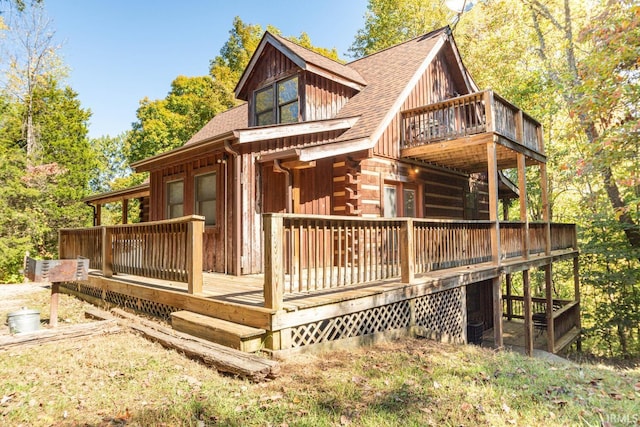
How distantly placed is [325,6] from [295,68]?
1960 centimetres

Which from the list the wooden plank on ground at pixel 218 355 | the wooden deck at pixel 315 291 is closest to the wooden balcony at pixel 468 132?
the wooden deck at pixel 315 291

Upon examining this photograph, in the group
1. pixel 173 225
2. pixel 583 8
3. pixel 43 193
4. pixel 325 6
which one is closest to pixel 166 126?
pixel 43 193

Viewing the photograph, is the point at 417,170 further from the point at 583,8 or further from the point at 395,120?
the point at 583,8

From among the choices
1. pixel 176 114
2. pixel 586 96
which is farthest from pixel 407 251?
pixel 176 114

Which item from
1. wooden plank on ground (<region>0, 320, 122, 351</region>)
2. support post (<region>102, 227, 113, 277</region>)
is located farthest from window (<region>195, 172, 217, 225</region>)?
wooden plank on ground (<region>0, 320, 122, 351</region>)

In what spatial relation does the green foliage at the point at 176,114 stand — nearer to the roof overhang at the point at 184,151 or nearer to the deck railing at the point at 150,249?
the roof overhang at the point at 184,151

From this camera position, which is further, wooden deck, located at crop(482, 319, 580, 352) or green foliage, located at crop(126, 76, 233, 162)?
green foliage, located at crop(126, 76, 233, 162)

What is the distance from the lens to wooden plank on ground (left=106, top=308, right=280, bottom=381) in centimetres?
383

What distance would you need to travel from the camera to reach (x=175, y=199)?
436 inches

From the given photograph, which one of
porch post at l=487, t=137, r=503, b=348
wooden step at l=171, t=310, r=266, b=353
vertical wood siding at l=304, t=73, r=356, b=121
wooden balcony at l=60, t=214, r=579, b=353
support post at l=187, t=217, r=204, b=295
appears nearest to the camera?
wooden step at l=171, t=310, r=266, b=353

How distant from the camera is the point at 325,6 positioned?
26922 millimetres

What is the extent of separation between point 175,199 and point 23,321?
241 inches

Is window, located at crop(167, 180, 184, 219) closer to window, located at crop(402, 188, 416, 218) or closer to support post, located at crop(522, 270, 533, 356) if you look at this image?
window, located at crop(402, 188, 416, 218)

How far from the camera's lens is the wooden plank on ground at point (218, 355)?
383cm
